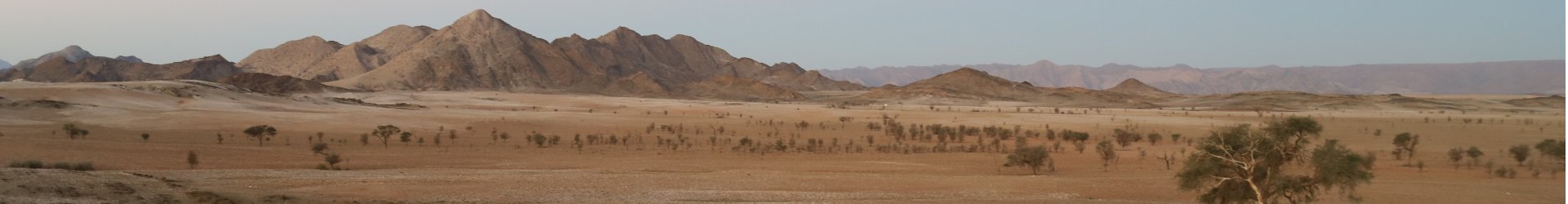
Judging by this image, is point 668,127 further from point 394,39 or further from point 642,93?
point 394,39

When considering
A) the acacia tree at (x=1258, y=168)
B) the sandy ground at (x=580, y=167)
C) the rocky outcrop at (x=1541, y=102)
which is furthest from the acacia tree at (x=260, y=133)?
the rocky outcrop at (x=1541, y=102)

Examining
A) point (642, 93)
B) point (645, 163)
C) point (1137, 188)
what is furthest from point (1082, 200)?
point (642, 93)

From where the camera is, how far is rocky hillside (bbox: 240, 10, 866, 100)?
12394 centimetres

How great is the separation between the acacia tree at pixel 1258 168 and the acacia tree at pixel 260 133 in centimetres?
2197

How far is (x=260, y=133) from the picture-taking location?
28719 millimetres

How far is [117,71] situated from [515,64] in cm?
4058

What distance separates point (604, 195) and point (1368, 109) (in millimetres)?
68908

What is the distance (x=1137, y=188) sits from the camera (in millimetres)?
18250

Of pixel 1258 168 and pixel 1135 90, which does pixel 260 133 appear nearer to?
pixel 1258 168

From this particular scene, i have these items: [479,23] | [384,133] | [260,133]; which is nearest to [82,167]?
[260,133]

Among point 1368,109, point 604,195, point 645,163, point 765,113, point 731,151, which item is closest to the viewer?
point 604,195

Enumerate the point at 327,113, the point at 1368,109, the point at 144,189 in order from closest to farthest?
the point at 144,189, the point at 327,113, the point at 1368,109

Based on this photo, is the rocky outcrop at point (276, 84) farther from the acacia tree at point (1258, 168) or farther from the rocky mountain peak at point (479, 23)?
the acacia tree at point (1258, 168)

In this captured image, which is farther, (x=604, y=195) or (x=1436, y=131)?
(x=1436, y=131)
